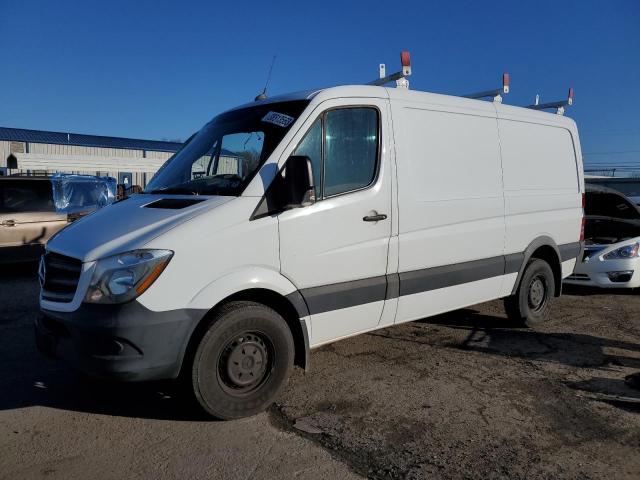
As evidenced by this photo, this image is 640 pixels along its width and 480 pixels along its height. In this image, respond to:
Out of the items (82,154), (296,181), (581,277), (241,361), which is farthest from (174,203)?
(82,154)

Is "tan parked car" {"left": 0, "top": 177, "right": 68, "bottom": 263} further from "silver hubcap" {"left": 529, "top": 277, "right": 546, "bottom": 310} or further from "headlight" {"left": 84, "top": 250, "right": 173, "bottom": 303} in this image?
"silver hubcap" {"left": 529, "top": 277, "right": 546, "bottom": 310}

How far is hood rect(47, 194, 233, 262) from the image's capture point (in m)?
3.39

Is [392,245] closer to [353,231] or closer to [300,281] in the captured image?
[353,231]

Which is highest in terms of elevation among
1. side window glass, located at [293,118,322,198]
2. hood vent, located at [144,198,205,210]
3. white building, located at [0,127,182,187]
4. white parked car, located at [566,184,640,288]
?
white building, located at [0,127,182,187]

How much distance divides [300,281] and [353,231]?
1.94ft

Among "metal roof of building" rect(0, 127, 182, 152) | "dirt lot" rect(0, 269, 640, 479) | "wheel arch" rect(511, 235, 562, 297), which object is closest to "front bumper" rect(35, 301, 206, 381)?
"dirt lot" rect(0, 269, 640, 479)

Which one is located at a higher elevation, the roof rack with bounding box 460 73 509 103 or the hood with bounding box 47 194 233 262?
the roof rack with bounding box 460 73 509 103

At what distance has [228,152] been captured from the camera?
435 centimetres

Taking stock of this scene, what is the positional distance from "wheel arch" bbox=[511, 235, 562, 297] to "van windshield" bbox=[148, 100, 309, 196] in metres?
3.20

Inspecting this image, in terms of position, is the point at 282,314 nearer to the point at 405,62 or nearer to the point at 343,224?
the point at 343,224

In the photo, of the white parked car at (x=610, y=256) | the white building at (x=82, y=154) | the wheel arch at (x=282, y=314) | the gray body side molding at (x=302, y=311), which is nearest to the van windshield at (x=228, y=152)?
the wheel arch at (x=282, y=314)

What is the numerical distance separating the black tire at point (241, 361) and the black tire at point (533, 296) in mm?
3220

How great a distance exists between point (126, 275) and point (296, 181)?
4.15ft

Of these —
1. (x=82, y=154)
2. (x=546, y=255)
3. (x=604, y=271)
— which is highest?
(x=82, y=154)
